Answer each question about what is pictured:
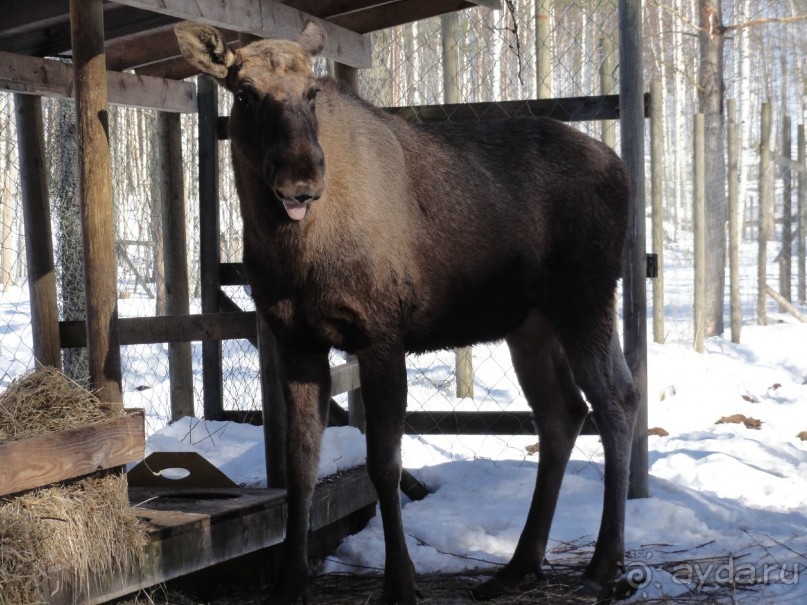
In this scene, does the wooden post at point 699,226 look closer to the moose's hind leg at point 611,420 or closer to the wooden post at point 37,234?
the moose's hind leg at point 611,420

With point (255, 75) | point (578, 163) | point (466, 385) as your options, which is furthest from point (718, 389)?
point (255, 75)

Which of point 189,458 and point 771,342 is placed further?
point 771,342

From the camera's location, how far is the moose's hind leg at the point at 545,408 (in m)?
5.21

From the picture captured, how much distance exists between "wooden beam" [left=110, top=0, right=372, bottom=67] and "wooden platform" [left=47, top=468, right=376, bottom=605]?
7.47ft

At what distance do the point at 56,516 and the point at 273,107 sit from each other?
1.86 meters

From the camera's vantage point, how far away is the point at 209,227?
21.7 ft

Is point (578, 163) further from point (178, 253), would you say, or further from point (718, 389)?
point (718, 389)

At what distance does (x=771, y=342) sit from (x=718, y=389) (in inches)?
158

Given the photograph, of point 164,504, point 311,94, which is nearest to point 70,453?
point 164,504

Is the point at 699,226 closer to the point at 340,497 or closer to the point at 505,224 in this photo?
the point at 505,224

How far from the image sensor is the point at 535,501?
5.29m

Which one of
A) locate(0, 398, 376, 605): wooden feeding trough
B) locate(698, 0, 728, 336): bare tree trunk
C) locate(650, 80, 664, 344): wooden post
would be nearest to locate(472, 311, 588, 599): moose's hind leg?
locate(0, 398, 376, 605): wooden feeding trough

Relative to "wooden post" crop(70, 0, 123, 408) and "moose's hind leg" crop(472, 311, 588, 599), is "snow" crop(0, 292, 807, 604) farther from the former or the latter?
"wooden post" crop(70, 0, 123, 408)

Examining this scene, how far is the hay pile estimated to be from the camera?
144 inches
